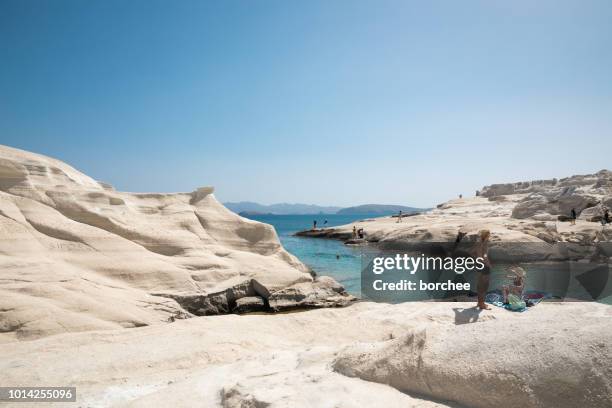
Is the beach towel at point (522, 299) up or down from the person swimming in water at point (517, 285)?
down

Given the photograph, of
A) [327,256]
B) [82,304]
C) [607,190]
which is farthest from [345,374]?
[607,190]

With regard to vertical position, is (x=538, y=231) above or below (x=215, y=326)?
above

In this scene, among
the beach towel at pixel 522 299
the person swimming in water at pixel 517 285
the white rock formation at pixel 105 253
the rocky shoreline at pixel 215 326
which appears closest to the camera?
the rocky shoreline at pixel 215 326

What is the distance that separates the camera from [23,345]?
693 cm

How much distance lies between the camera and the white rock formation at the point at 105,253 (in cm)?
891

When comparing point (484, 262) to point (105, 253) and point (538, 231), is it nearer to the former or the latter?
point (105, 253)

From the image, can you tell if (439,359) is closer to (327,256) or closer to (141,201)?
(141,201)

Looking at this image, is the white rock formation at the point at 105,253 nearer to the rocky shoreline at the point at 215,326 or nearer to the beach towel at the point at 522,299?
the rocky shoreline at the point at 215,326

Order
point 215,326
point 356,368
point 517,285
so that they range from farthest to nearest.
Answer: point 517,285, point 215,326, point 356,368

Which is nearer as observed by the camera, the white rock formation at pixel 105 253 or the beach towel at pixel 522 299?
the beach towel at pixel 522 299

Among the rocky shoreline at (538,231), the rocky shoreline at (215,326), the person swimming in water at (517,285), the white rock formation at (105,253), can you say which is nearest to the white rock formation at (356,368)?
the rocky shoreline at (215,326)

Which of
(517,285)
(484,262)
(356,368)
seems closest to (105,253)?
(356,368)

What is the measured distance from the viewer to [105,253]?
1202cm

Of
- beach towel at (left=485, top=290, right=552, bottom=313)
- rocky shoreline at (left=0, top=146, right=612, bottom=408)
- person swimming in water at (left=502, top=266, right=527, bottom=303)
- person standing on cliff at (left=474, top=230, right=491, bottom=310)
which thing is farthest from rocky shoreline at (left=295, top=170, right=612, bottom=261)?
person standing on cliff at (left=474, top=230, right=491, bottom=310)
